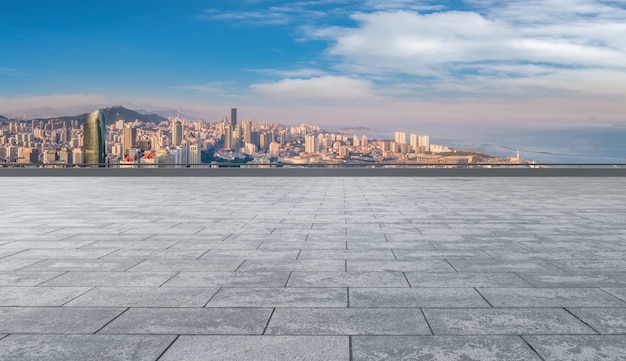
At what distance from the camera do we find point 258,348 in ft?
14.7

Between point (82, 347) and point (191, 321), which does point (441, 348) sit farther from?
point (82, 347)

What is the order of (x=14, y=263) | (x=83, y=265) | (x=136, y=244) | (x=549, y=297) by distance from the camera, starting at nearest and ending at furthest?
(x=549, y=297) → (x=83, y=265) → (x=14, y=263) → (x=136, y=244)

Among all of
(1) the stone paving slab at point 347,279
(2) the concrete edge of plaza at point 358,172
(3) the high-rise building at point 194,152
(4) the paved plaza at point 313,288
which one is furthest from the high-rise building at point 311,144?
(1) the stone paving slab at point 347,279

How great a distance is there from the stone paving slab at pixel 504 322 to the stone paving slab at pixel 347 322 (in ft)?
0.62

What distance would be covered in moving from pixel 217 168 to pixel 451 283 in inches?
1202

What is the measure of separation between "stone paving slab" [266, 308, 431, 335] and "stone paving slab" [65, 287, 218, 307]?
3.54 feet

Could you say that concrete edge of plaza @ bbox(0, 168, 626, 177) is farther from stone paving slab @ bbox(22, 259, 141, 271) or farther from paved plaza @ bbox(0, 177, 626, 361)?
stone paving slab @ bbox(22, 259, 141, 271)

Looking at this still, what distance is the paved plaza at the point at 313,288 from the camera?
4.56 metres

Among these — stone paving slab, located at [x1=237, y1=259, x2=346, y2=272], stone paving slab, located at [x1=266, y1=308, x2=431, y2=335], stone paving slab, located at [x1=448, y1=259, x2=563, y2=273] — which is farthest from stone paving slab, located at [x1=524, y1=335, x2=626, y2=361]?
stone paving slab, located at [x1=237, y1=259, x2=346, y2=272]

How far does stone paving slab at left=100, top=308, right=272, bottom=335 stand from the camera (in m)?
4.93

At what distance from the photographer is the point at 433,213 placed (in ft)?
46.3

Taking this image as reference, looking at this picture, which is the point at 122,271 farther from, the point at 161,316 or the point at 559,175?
the point at 559,175

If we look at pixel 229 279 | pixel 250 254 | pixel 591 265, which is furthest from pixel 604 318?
pixel 250 254

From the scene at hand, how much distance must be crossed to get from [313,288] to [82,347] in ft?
8.98
